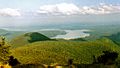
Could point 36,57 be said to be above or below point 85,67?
below

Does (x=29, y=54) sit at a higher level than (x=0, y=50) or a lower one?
lower

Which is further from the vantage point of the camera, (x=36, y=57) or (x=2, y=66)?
(x=36, y=57)

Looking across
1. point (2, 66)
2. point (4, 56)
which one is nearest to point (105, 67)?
point (2, 66)

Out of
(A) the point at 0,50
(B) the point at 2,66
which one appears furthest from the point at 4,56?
(B) the point at 2,66

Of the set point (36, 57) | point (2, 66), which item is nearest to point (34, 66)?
point (2, 66)

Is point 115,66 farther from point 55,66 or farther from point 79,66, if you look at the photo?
point 55,66

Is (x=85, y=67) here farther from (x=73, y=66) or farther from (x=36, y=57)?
(x=36, y=57)

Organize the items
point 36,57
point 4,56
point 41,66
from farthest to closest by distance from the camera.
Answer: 1. point 36,57
2. point 4,56
3. point 41,66

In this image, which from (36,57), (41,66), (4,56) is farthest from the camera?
(36,57)
